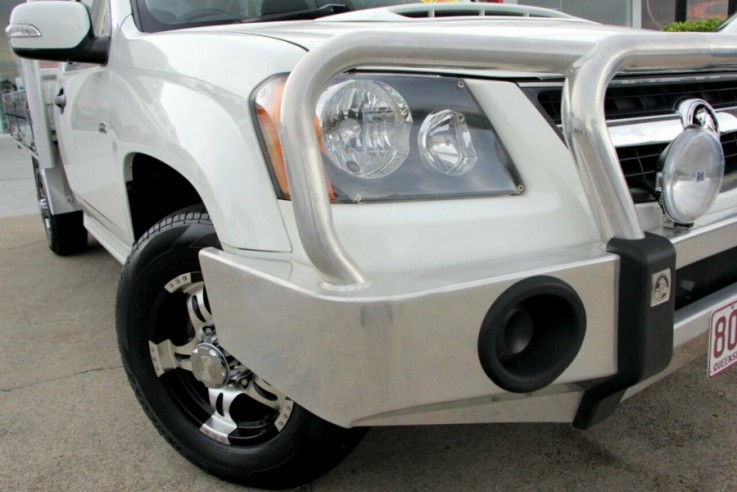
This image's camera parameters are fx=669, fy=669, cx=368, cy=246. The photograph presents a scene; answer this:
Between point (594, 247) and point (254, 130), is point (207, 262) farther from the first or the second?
point (594, 247)

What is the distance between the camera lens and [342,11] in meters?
2.53

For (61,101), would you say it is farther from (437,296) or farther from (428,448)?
(437,296)

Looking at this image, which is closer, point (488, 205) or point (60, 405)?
point (488, 205)

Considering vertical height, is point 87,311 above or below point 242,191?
below

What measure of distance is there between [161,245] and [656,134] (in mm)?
1318

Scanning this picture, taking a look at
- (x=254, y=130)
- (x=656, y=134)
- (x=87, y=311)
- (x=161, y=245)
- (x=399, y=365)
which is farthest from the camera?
(x=87, y=311)

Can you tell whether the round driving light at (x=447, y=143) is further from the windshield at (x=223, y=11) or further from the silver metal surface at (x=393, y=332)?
the windshield at (x=223, y=11)

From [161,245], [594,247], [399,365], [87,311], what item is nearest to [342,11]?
[161,245]

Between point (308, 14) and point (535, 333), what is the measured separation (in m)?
1.62

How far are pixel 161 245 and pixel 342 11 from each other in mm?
1232

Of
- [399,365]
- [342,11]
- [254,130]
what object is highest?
[342,11]

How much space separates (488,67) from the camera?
52.5 inches

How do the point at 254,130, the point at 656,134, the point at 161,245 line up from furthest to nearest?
the point at 161,245, the point at 656,134, the point at 254,130

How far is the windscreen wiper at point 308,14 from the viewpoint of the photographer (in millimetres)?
2420
